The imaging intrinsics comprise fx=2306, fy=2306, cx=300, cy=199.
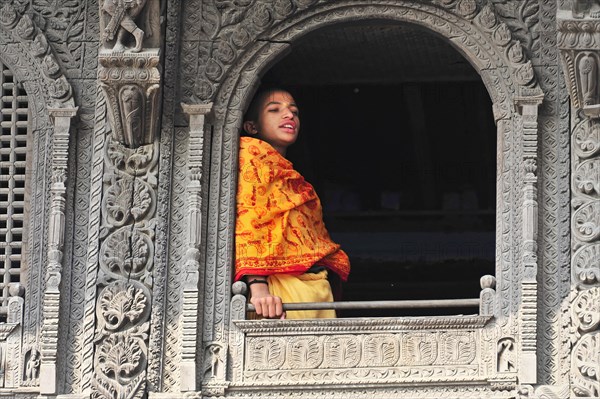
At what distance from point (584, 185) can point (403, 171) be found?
5439 millimetres

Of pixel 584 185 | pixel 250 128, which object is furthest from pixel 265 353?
pixel 584 185

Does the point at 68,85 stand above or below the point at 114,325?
above

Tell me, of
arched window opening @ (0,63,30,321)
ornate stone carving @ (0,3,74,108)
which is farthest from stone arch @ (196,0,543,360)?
arched window opening @ (0,63,30,321)

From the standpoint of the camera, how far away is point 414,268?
980 inches

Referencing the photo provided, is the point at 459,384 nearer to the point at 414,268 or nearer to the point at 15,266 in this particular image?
the point at 15,266

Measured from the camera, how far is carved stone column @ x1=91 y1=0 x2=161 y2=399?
19375 millimetres

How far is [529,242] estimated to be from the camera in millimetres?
Result: 19312

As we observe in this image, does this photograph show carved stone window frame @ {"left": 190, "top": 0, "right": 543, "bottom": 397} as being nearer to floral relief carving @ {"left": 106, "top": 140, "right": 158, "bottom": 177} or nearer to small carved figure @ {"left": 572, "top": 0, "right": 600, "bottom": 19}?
floral relief carving @ {"left": 106, "top": 140, "right": 158, "bottom": 177}

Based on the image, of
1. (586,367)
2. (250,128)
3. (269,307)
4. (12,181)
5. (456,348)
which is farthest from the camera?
(250,128)

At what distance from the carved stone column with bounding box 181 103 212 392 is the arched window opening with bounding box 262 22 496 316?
310cm

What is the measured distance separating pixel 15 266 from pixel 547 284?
4.65 m

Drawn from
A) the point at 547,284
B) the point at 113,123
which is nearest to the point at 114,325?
the point at 113,123

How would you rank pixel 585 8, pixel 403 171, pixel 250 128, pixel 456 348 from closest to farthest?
pixel 585 8, pixel 456 348, pixel 250 128, pixel 403 171

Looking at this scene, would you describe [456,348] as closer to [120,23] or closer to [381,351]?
[381,351]
